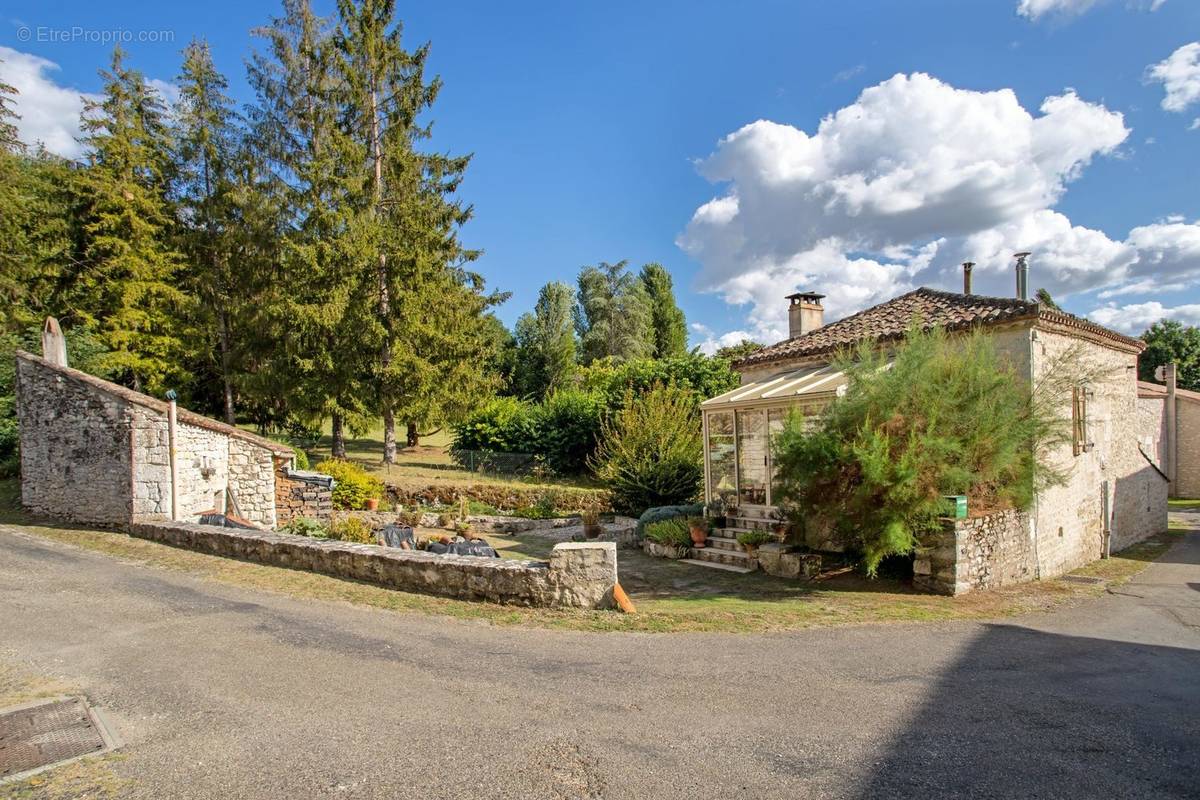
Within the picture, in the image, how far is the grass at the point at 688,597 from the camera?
22.3ft

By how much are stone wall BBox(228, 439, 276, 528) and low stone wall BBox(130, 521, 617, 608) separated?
4.04 m

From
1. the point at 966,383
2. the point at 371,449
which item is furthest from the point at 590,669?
the point at 371,449

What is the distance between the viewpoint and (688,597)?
850 centimetres

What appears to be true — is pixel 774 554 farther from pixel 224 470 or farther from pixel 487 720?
pixel 224 470

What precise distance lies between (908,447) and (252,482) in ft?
39.3

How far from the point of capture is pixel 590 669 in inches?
204

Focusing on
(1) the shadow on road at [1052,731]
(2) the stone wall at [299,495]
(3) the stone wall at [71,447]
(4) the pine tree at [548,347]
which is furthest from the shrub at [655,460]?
(4) the pine tree at [548,347]

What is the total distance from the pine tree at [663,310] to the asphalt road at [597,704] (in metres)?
40.1

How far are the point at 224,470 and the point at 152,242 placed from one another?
14046 millimetres

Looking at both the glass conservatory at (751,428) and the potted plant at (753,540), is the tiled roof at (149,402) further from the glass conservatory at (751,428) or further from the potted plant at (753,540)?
the potted plant at (753,540)

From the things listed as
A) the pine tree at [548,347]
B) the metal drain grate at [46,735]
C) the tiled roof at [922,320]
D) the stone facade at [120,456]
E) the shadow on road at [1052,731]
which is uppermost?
the pine tree at [548,347]

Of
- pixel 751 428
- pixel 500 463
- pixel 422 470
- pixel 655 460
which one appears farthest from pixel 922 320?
pixel 422 470

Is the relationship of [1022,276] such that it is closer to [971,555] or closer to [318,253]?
[971,555]

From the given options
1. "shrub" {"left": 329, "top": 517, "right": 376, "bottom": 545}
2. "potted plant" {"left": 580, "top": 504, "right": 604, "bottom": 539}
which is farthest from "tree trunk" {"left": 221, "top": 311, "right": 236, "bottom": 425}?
"potted plant" {"left": 580, "top": 504, "right": 604, "bottom": 539}
